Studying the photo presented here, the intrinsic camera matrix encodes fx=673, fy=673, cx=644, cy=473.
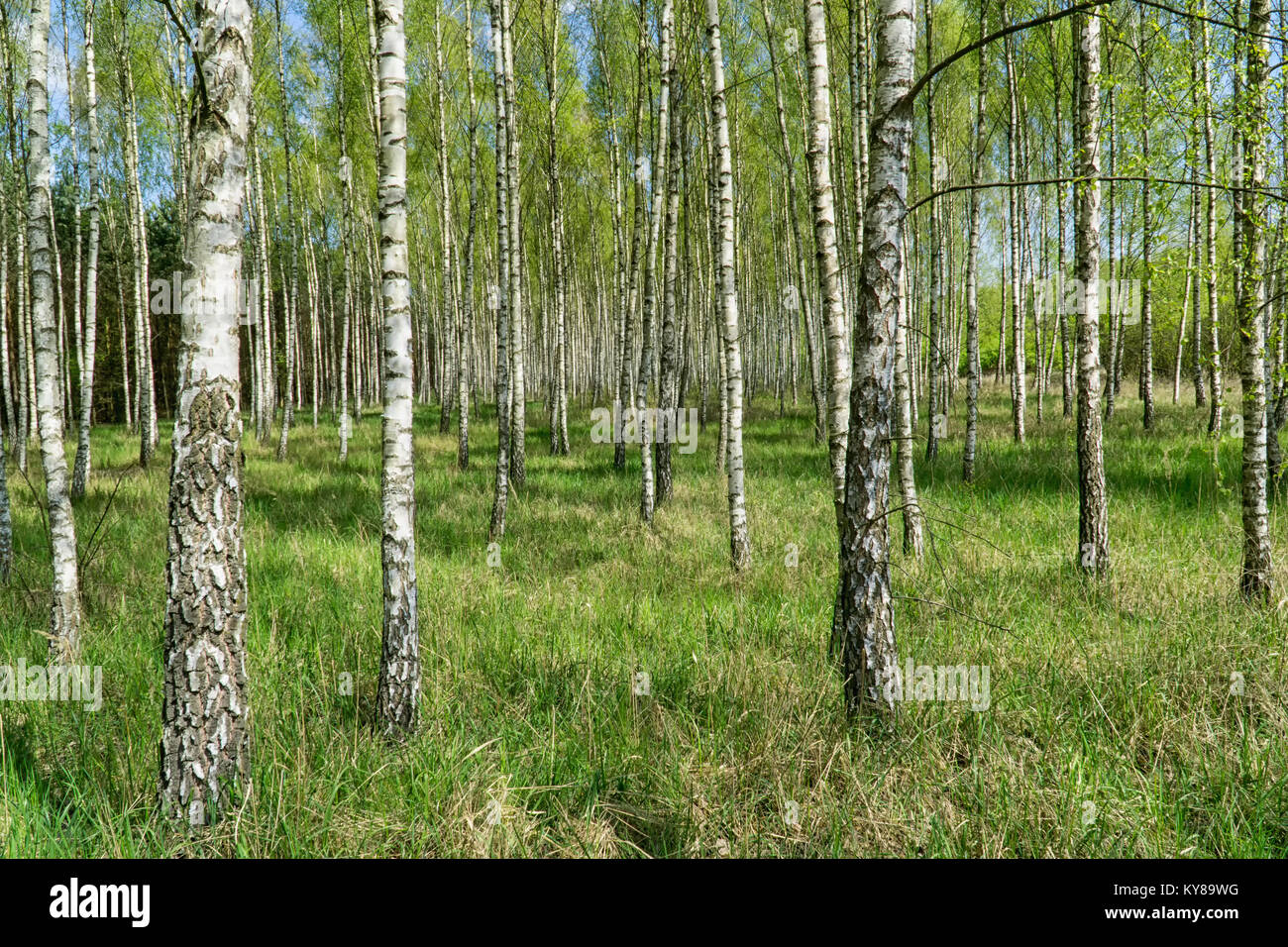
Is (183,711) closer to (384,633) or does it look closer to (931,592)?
(384,633)

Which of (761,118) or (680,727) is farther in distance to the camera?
(761,118)

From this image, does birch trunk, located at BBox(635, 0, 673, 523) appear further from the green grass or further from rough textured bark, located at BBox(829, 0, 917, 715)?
rough textured bark, located at BBox(829, 0, 917, 715)

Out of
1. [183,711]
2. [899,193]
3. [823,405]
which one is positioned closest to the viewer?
[183,711]

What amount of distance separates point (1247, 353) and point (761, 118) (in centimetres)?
1492

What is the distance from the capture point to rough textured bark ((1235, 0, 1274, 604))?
11.6ft

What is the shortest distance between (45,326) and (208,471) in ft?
10.1

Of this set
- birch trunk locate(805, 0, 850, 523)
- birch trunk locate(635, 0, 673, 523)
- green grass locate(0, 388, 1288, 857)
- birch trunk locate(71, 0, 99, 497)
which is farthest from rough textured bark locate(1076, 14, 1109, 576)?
birch trunk locate(71, 0, 99, 497)

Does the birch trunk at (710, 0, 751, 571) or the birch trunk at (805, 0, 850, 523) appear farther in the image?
the birch trunk at (710, 0, 751, 571)

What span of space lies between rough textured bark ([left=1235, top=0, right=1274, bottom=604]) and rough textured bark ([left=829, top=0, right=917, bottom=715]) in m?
2.22

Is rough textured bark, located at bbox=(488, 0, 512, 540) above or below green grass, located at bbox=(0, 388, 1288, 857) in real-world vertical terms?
above

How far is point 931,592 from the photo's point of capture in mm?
4645
